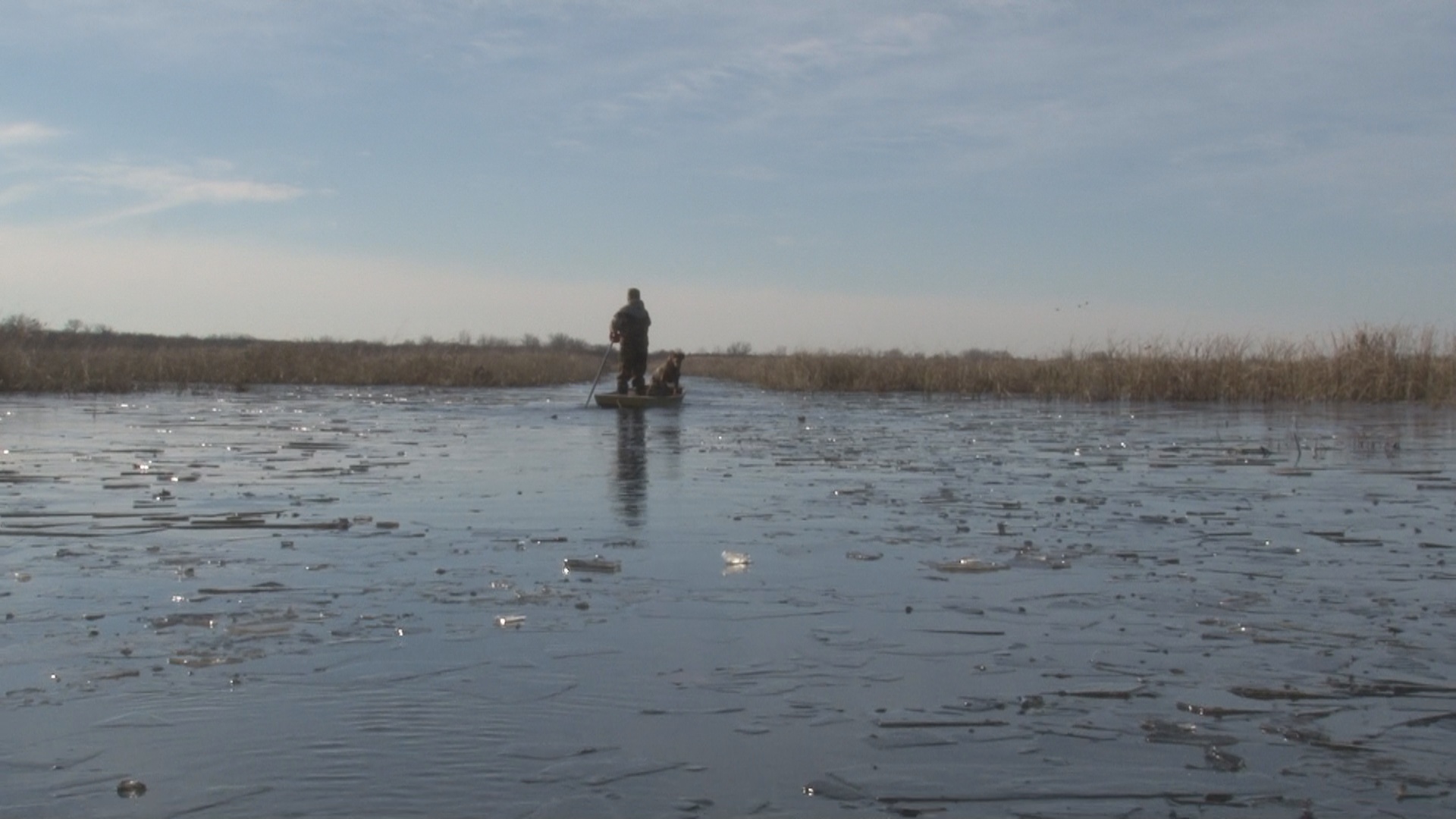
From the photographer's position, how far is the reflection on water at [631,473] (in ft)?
33.8

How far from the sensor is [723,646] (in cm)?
562

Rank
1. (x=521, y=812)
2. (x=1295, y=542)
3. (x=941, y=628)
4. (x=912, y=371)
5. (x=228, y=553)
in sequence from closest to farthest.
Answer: (x=521, y=812) → (x=941, y=628) → (x=228, y=553) → (x=1295, y=542) → (x=912, y=371)

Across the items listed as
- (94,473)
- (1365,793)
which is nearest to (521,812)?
(1365,793)

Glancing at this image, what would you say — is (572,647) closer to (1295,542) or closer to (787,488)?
(1295,542)

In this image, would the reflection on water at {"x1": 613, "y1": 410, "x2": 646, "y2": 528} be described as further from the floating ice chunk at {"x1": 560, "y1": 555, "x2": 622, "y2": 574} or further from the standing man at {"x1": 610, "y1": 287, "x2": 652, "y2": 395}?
the standing man at {"x1": 610, "y1": 287, "x2": 652, "y2": 395}

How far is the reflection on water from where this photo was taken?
10.3 metres

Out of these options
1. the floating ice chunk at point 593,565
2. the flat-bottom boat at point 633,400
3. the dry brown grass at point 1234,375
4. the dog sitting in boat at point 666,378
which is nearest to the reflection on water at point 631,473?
the floating ice chunk at point 593,565

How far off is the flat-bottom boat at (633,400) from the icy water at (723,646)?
46.2 ft

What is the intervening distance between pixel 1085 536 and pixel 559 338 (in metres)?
131

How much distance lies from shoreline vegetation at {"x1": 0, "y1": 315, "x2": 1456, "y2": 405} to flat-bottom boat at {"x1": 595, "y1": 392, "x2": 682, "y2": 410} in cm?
1296

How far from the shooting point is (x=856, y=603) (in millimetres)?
6543

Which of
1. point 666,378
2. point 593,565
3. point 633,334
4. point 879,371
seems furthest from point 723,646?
point 879,371

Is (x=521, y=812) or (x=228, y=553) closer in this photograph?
(x=521, y=812)

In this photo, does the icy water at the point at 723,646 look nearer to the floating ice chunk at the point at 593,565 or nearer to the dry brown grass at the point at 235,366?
the floating ice chunk at the point at 593,565
